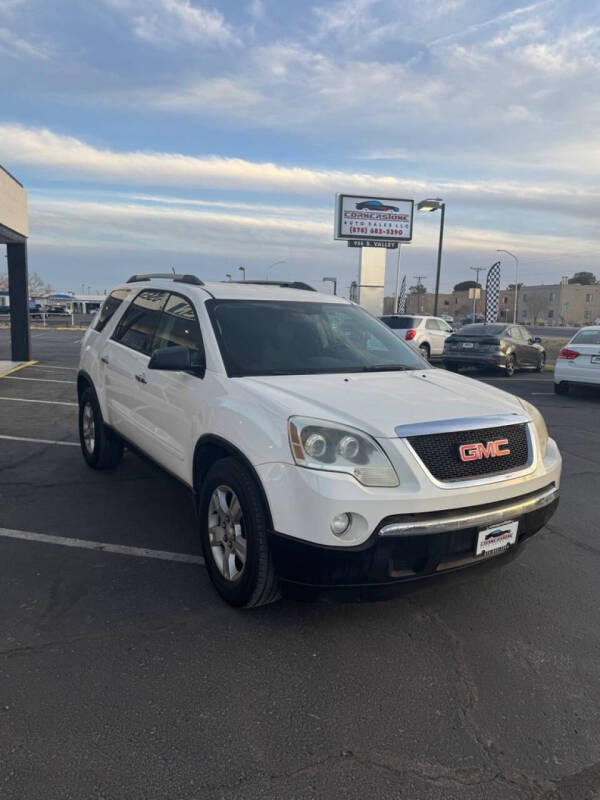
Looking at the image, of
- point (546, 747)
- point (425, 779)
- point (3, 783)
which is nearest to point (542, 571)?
point (546, 747)

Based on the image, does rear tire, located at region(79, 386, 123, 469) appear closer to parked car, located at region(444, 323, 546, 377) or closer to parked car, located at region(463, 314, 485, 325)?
parked car, located at region(444, 323, 546, 377)

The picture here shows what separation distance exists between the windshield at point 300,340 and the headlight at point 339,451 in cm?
86

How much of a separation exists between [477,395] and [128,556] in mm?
2520

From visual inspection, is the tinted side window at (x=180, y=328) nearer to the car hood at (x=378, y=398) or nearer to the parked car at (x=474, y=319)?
the car hood at (x=378, y=398)

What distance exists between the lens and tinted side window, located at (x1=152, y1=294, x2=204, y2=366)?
4.03 metres

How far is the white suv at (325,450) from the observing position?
2.82 m

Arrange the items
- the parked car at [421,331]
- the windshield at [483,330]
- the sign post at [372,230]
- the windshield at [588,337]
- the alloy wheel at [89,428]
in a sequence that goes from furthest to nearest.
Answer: the sign post at [372,230] < the parked car at [421,331] < the windshield at [483,330] < the windshield at [588,337] < the alloy wheel at [89,428]

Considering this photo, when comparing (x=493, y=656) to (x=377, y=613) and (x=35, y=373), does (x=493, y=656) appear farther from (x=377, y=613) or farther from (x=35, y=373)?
(x=35, y=373)

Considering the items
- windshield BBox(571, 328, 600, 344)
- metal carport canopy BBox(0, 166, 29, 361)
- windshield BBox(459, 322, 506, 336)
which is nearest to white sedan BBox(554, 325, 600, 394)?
windshield BBox(571, 328, 600, 344)

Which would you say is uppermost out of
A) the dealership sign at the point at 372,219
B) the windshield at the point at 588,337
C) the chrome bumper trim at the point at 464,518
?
the dealership sign at the point at 372,219

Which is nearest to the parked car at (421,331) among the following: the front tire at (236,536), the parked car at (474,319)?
the front tire at (236,536)

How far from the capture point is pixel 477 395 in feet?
11.8

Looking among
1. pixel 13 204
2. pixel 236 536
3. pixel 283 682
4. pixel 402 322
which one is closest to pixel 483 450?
pixel 236 536

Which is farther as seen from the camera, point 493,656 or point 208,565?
point 208,565
